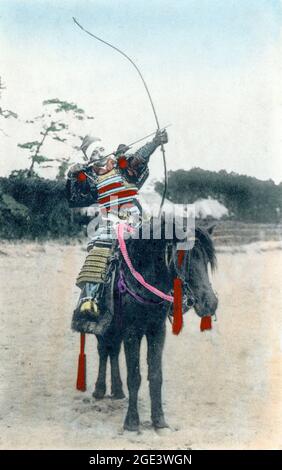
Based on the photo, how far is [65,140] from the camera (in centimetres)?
795

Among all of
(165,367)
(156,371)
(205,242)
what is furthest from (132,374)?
(165,367)

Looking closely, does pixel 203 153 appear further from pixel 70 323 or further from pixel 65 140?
pixel 70 323

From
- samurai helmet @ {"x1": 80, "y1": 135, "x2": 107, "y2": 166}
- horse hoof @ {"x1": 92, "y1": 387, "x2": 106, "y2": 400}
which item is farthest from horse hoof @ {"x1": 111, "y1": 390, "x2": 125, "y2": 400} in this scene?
samurai helmet @ {"x1": 80, "y1": 135, "x2": 107, "y2": 166}

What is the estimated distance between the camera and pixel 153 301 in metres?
6.39

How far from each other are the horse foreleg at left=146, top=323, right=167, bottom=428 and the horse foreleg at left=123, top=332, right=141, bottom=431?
4.8 inches

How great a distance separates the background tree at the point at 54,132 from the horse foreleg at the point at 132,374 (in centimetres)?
229

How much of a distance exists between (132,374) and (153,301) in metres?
0.71

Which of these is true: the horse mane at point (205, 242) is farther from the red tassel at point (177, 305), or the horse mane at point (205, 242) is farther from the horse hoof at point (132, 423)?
the horse hoof at point (132, 423)

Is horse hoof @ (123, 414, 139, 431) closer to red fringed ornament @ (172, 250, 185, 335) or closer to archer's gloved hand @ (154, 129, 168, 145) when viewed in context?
red fringed ornament @ (172, 250, 185, 335)

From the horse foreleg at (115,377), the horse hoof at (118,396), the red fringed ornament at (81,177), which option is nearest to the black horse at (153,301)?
the horse foreleg at (115,377)

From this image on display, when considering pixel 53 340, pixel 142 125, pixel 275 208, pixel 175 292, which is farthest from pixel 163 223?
pixel 275 208

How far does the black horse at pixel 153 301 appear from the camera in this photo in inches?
240

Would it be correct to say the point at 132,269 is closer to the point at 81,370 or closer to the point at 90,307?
the point at 90,307

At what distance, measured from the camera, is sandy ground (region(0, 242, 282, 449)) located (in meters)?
6.92
